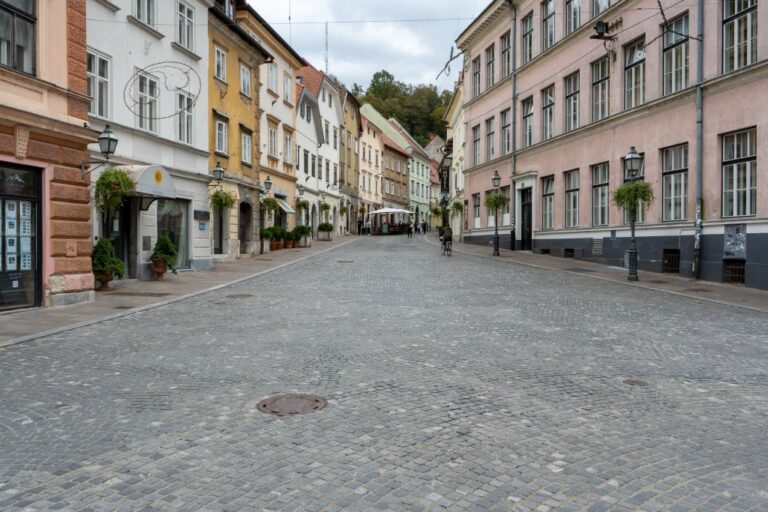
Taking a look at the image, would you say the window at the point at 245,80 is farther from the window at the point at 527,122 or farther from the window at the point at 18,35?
the window at the point at 18,35

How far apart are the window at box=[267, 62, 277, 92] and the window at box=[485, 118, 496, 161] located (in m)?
11.6

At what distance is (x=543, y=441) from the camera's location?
4637mm

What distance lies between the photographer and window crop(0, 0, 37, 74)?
37.5 ft

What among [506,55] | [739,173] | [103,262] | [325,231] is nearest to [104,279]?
[103,262]

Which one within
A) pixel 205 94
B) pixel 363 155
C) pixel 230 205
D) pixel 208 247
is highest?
pixel 363 155

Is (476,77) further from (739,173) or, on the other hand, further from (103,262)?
(103,262)

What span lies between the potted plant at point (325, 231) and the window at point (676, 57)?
2779 cm

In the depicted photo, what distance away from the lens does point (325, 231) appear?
44625 mm

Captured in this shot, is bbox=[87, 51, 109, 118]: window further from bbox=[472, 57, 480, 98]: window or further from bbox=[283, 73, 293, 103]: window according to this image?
bbox=[472, 57, 480, 98]: window

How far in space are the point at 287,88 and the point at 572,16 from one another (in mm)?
15759

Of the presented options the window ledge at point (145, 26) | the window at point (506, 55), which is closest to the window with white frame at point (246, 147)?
the window ledge at point (145, 26)

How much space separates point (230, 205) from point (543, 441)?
21.1 metres

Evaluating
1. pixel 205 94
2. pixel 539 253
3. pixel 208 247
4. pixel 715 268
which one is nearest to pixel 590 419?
pixel 715 268

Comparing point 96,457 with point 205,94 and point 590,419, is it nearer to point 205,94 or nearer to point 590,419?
point 590,419
